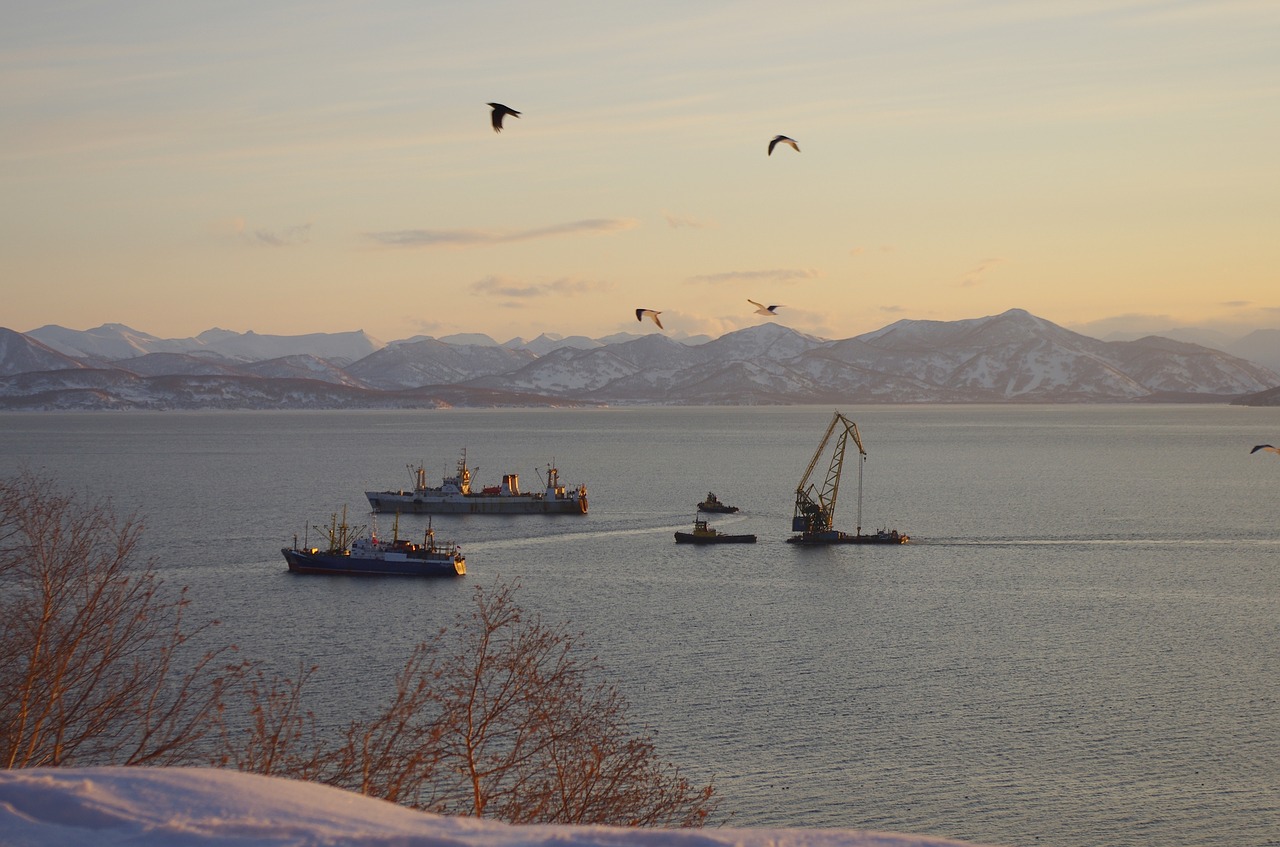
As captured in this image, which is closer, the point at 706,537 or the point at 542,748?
the point at 542,748

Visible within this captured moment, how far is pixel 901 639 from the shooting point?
57719 millimetres

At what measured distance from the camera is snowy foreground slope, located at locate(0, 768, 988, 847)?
688 centimetres

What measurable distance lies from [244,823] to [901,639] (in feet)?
175


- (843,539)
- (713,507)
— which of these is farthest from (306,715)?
(713,507)

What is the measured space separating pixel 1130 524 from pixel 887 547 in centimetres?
2592

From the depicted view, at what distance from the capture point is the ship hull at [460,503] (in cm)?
12175

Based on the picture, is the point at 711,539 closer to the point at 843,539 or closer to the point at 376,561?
the point at 843,539

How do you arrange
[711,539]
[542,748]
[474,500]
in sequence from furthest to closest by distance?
[474,500] → [711,539] → [542,748]

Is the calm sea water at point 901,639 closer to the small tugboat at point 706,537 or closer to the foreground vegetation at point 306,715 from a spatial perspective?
the small tugboat at point 706,537

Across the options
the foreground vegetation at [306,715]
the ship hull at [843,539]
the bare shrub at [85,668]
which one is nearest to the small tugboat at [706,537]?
the ship hull at [843,539]

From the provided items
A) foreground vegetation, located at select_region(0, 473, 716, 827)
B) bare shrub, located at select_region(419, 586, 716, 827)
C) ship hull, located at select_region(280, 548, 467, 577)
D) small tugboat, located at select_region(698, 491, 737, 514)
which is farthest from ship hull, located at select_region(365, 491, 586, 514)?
bare shrub, located at select_region(419, 586, 716, 827)

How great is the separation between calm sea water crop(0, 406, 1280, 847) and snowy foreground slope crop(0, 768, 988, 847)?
27.2 metres

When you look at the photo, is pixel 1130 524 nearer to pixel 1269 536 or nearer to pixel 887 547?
pixel 1269 536

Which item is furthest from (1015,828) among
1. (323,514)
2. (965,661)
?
(323,514)
